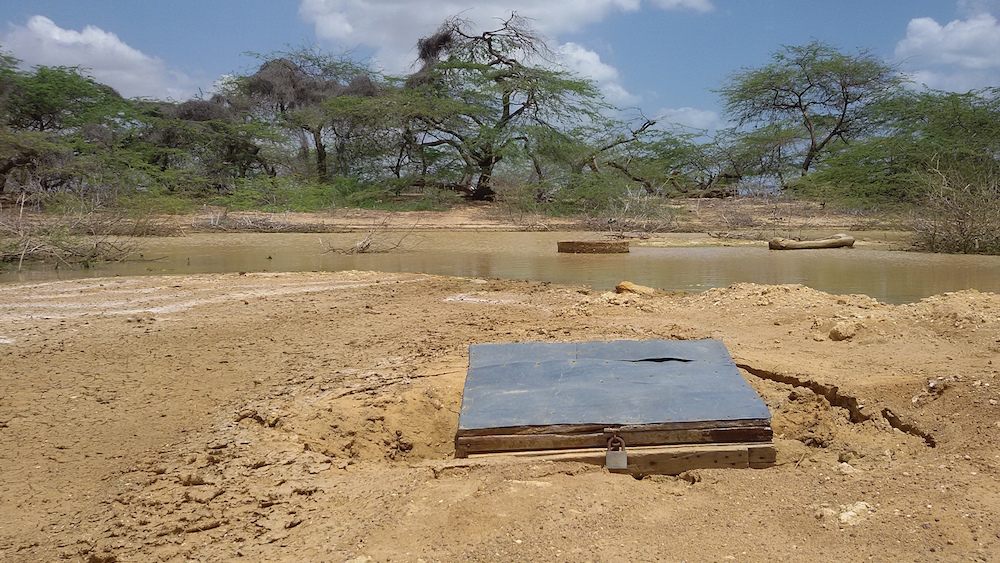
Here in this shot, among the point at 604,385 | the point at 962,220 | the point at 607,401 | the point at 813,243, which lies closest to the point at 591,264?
the point at 813,243

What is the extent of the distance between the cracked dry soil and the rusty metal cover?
0.28 meters

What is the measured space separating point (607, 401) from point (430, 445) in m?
1.00

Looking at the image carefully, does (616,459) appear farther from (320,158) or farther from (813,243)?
(320,158)

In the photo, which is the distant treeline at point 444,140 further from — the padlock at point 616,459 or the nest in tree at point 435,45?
the padlock at point 616,459

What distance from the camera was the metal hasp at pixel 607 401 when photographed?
10.6 feet

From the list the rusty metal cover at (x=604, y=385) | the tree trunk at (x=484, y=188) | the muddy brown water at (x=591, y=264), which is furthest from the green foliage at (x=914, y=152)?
the rusty metal cover at (x=604, y=385)

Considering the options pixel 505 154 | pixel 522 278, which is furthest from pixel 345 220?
pixel 522 278

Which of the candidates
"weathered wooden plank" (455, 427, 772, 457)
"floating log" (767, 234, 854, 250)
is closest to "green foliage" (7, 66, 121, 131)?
"floating log" (767, 234, 854, 250)

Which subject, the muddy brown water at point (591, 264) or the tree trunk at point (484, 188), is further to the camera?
the tree trunk at point (484, 188)

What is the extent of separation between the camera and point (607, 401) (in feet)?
11.3

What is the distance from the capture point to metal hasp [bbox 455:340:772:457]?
3.22 metres

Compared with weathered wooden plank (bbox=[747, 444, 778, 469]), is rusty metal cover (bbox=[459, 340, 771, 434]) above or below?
above

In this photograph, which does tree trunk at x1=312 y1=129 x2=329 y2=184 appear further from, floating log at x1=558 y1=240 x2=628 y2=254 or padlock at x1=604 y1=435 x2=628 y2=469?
padlock at x1=604 y1=435 x2=628 y2=469

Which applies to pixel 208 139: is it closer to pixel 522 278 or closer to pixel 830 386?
pixel 522 278
